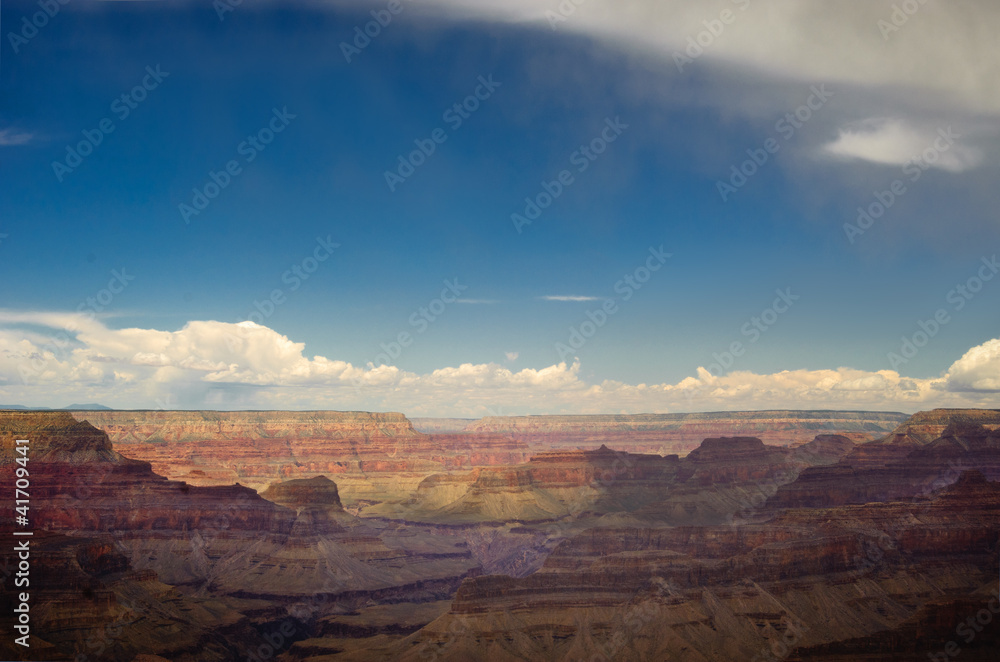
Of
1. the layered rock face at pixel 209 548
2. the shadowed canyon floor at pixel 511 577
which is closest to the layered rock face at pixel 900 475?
the shadowed canyon floor at pixel 511 577

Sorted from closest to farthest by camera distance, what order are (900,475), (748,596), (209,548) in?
(748,596), (209,548), (900,475)

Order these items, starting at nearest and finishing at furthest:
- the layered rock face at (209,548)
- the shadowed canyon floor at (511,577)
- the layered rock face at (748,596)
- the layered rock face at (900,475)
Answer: the layered rock face at (748,596)
the shadowed canyon floor at (511,577)
the layered rock face at (209,548)
the layered rock face at (900,475)

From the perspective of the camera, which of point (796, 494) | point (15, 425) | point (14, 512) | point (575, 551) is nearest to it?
point (575, 551)

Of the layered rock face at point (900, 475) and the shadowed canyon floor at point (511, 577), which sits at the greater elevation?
the layered rock face at point (900, 475)

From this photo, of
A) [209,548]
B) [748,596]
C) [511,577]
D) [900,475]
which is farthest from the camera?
[900,475]

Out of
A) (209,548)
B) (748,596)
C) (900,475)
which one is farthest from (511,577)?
(900,475)

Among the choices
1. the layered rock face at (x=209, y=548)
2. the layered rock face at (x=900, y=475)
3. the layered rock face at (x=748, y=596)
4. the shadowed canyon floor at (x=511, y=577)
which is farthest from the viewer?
the layered rock face at (x=900, y=475)

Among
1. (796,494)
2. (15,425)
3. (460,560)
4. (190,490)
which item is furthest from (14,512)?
(796,494)

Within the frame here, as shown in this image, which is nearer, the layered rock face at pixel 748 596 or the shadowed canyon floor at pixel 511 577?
the layered rock face at pixel 748 596

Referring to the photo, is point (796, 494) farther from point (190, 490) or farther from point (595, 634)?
point (190, 490)

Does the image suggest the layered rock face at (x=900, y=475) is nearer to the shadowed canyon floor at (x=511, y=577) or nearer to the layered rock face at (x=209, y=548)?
the shadowed canyon floor at (x=511, y=577)

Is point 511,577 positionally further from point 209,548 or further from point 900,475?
point 900,475
